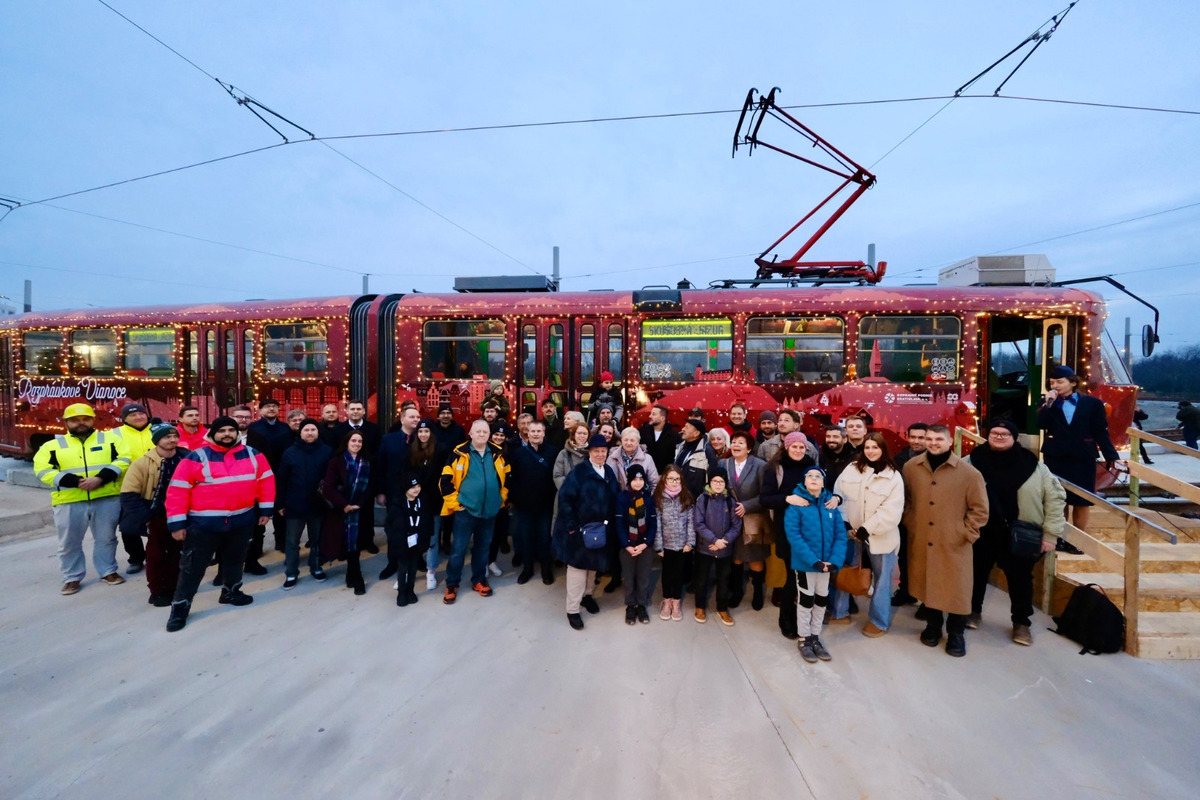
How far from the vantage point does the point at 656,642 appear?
3.87 m

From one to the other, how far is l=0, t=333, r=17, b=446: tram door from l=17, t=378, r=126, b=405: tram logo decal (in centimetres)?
26

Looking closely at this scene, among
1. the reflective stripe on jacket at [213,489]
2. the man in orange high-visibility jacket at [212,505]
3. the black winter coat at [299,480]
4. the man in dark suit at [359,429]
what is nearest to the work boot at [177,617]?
the man in orange high-visibility jacket at [212,505]

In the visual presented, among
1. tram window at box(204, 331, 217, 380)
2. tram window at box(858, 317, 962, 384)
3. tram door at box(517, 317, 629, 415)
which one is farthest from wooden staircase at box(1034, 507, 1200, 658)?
tram window at box(204, 331, 217, 380)

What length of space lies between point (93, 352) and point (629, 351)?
9.53 meters

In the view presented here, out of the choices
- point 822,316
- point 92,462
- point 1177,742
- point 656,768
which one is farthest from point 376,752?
point 822,316

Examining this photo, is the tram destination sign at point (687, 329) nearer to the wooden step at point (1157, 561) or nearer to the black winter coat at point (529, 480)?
the black winter coat at point (529, 480)

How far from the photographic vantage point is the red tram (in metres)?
6.22

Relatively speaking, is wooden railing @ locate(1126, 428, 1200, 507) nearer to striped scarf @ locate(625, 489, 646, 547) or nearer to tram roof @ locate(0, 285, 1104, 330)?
tram roof @ locate(0, 285, 1104, 330)

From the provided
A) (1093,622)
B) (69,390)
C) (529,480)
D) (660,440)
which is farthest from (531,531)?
(69,390)

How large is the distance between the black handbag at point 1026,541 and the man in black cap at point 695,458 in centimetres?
244

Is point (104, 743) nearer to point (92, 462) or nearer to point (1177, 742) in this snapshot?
point (92, 462)

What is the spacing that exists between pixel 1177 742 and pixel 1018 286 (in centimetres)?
564

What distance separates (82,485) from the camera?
175 inches

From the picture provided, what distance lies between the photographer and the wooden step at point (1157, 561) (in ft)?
15.7
